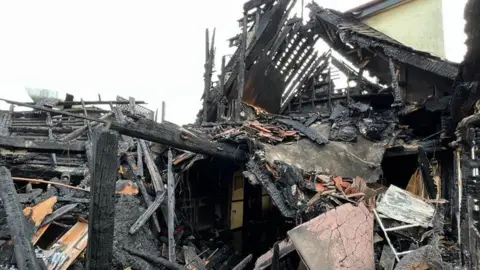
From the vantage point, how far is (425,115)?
773 centimetres

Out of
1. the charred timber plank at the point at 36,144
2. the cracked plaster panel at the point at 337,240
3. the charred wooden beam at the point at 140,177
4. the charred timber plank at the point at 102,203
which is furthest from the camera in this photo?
the charred wooden beam at the point at 140,177

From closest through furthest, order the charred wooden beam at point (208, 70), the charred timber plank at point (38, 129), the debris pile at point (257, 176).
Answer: the debris pile at point (257, 176)
the charred timber plank at point (38, 129)
the charred wooden beam at point (208, 70)

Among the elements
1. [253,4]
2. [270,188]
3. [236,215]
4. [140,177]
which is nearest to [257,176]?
[270,188]

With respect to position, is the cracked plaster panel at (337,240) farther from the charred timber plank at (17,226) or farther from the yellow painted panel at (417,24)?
the yellow painted panel at (417,24)

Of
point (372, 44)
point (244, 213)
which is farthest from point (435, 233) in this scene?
point (244, 213)

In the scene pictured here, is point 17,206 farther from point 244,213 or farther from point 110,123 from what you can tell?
point 244,213

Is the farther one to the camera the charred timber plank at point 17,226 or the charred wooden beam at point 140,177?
the charred wooden beam at point 140,177

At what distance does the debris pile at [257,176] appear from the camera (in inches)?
193

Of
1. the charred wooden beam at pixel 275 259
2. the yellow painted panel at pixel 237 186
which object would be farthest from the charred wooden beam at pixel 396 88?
the charred wooden beam at pixel 275 259

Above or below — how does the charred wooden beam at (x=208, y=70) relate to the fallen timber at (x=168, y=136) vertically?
above

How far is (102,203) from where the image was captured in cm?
343

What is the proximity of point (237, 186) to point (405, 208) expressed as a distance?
498 centimetres

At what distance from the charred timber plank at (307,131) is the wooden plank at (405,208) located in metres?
1.72

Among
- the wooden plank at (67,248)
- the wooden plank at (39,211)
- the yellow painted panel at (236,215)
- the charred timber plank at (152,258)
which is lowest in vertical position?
the yellow painted panel at (236,215)
